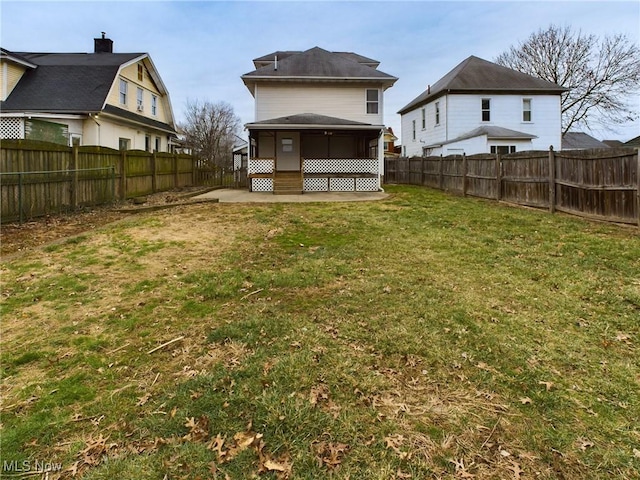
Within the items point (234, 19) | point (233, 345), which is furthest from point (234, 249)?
point (234, 19)

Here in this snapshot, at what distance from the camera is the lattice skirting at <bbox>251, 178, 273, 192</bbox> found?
63.1 ft

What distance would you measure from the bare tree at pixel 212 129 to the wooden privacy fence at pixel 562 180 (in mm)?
31696

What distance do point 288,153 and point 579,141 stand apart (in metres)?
32.1

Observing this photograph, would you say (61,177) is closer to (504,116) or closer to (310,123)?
(310,123)

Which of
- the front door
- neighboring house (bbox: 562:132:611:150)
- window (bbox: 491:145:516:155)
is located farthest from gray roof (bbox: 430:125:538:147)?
neighboring house (bbox: 562:132:611:150)

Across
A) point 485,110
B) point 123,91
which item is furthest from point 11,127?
point 485,110

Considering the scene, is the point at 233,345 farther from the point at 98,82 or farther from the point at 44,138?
the point at 98,82

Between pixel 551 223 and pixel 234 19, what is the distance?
1433cm

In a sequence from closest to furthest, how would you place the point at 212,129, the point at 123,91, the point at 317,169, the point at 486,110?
1. the point at 317,169
2. the point at 123,91
3. the point at 486,110
4. the point at 212,129

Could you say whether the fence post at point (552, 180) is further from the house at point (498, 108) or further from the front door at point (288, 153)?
the house at point (498, 108)

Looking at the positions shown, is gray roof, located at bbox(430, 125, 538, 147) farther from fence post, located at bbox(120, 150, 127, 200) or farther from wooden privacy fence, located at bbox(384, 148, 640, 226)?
fence post, located at bbox(120, 150, 127, 200)

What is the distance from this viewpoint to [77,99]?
64.0 feet

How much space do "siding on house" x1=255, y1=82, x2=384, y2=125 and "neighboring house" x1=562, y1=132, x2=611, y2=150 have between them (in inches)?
967

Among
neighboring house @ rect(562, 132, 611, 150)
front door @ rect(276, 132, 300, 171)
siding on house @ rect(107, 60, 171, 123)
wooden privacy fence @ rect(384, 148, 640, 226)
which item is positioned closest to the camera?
wooden privacy fence @ rect(384, 148, 640, 226)
